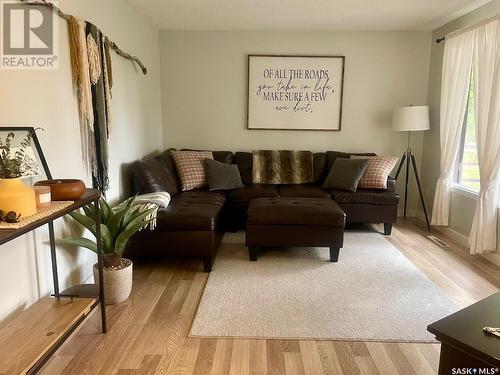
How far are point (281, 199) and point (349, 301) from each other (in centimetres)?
131

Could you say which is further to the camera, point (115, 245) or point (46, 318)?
point (115, 245)

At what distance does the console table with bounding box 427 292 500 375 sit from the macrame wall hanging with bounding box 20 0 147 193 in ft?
8.09

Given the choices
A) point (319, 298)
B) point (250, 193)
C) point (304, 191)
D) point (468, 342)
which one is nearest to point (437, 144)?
point (304, 191)

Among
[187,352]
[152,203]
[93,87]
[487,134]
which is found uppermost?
[93,87]

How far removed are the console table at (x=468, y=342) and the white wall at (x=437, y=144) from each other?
8.91 ft

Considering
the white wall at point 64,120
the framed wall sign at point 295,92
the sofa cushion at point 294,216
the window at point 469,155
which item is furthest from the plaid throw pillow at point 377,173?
the white wall at point 64,120

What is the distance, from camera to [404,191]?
488cm

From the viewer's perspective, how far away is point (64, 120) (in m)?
2.38

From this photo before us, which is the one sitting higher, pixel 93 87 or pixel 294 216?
pixel 93 87

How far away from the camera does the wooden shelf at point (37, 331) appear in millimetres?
1468

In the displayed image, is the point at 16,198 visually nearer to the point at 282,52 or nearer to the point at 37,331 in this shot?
the point at 37,331

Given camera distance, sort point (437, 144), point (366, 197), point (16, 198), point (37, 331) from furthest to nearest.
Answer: point (437, 144) < point (366, 197) < point (37, 331) < point (16, 198)

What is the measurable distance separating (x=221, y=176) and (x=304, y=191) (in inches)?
38.0

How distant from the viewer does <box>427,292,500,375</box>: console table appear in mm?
1168
